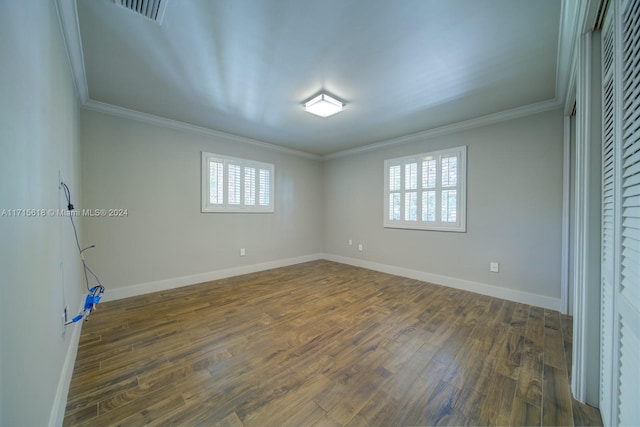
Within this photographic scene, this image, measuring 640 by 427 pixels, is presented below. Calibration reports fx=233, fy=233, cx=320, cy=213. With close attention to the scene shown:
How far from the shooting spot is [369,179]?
15.8 feet

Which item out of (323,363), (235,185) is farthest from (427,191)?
(235,185)

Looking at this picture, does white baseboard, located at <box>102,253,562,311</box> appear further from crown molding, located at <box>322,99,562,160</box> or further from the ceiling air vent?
the ceiling air vent

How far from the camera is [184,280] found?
3658 millimetres

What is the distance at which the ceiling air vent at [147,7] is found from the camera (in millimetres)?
1495

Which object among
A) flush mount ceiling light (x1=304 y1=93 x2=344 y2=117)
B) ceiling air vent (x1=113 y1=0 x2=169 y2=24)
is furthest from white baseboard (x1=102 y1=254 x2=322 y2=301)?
ceiling air vent (x1=113 y1=0 x2=169 y2=24)

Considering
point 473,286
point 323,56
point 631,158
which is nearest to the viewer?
point 631,158

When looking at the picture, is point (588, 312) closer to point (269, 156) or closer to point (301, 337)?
point (301, 337)

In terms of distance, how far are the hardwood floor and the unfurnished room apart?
0.06ft

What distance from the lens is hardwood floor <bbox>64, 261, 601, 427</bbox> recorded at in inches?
54.5

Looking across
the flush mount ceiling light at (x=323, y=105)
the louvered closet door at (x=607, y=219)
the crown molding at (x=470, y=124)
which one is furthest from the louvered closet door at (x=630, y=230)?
the crown molding at (x=470, y=124)

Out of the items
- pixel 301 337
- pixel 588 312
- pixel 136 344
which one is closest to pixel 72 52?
pixel 136 344

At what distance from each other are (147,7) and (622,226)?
2.95 meters

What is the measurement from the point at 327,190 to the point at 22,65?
16.2 ft

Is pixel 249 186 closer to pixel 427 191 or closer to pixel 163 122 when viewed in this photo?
pixel 163 122
